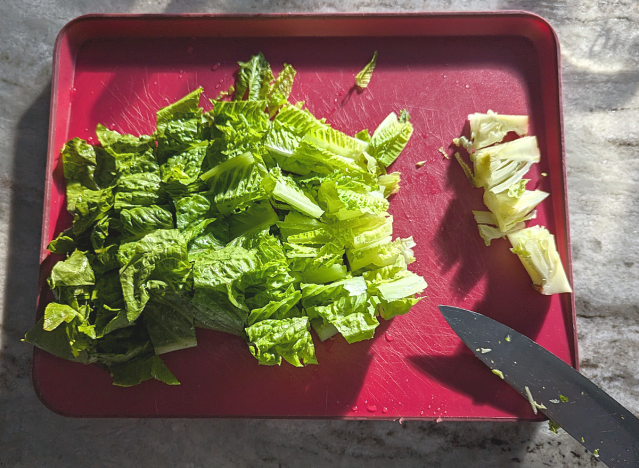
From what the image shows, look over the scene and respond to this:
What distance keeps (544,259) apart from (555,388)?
26.7 inches

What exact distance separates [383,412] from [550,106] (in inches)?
79.5

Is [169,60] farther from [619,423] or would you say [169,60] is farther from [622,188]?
[619,423]

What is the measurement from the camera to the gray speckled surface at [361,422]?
2768 mm

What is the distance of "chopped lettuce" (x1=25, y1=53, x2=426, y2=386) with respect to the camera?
218cm

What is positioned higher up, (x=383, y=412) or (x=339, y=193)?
(x=339, y=193)

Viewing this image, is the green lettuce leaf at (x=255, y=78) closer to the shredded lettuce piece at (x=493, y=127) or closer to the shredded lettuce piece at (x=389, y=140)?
the shredded lettuce piece at (x=389, y=140)

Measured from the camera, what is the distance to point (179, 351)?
8.23 feet

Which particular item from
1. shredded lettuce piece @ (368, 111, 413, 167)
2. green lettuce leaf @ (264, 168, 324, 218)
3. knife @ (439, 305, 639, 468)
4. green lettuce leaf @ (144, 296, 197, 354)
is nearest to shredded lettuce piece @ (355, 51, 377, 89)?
shredded lettuce piece @ (368, 111, 413, 167)

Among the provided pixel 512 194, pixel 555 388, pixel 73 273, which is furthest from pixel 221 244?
pixel 555 388

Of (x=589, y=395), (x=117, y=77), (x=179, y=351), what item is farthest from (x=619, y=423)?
(x=117, y=77)

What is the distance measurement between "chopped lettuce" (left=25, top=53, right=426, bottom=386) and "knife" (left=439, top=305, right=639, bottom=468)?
0.42m

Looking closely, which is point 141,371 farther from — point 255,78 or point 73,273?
point 255,78

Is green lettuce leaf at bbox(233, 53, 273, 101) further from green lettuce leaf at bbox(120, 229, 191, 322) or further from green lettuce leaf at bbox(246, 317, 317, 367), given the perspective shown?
green lettuce leaf at bbox(246, 317, 317, 367)

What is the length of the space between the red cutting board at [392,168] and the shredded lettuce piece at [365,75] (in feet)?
0.13
